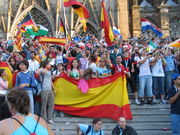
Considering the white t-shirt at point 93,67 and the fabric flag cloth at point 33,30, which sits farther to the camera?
the fabric flag cloth at point 33,30

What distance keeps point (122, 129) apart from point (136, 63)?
410cm

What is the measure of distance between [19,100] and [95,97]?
6.26m

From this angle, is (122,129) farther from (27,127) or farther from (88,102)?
(27,127)

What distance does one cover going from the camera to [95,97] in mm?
9250

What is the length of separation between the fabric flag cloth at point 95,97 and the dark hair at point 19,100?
6.00 metres

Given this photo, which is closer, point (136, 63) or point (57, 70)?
point (57, 70)

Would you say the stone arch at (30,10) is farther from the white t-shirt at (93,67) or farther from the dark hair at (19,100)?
the dark hair at (19,100)

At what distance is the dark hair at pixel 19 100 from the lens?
308cm

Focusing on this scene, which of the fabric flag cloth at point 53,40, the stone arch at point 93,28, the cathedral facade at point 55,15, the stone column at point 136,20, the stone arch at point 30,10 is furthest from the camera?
the stone column at point 136,20

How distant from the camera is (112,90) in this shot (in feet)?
30.3

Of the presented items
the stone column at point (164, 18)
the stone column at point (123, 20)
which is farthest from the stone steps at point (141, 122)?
the stone column at point (164, 18)

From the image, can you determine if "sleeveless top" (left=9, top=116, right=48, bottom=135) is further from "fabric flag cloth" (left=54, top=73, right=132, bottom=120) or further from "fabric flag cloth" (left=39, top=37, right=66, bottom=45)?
"fabric flag cloth" (left=39, top=37, right=66, bottom=45)

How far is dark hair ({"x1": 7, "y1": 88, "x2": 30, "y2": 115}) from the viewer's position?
308 centimetres

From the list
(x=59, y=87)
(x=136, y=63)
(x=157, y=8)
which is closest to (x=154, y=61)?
(x=136, y=63)
